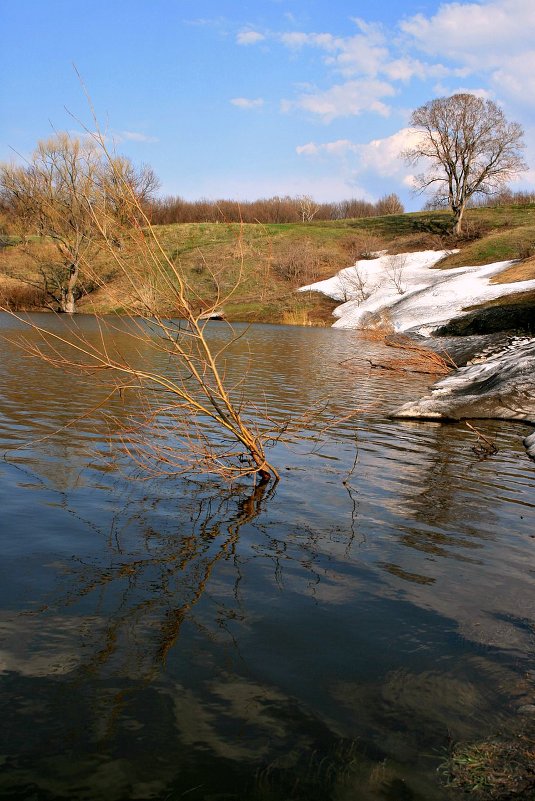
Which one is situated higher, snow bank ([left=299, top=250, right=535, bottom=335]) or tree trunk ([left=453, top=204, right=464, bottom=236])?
tree trunk ([left=453, top=204, right=464, bottom=236])

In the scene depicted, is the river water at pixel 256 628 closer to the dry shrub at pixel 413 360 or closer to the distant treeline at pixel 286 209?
the dry shrub at pixel 413 360

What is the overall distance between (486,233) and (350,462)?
49.3m

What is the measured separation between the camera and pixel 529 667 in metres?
3.79

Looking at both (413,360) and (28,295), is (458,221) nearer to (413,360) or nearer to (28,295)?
(28,295)

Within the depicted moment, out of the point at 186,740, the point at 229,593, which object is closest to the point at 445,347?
the point at 229,593

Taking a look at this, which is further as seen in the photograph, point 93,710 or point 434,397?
point 434,397

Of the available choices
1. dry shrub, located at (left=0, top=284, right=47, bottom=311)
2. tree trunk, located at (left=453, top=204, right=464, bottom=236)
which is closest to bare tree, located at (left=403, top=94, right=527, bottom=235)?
tree trunk, located at (left=453, top=204, right=464, bottom=236)

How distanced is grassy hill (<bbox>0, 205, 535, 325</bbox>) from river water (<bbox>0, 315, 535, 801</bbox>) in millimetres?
32013

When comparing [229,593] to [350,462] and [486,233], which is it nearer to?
[350,462]

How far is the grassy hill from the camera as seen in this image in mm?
45594

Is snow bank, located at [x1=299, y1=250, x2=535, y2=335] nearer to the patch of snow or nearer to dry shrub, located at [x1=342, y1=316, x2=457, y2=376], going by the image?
dry shrub, located at [x1=342, y1=316, x2=457, y2=376]

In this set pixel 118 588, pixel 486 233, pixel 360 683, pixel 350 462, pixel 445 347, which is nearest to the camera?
pixel 360 683

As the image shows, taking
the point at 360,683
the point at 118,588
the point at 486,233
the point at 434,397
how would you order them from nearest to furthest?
the point at 360,683 < the point at 118,588 < the point at 434,397 < the point at 486,233

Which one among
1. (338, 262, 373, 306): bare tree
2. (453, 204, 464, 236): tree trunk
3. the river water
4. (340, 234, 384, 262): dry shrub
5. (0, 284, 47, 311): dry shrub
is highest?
(453, 204, 464, 236): tree trunk
